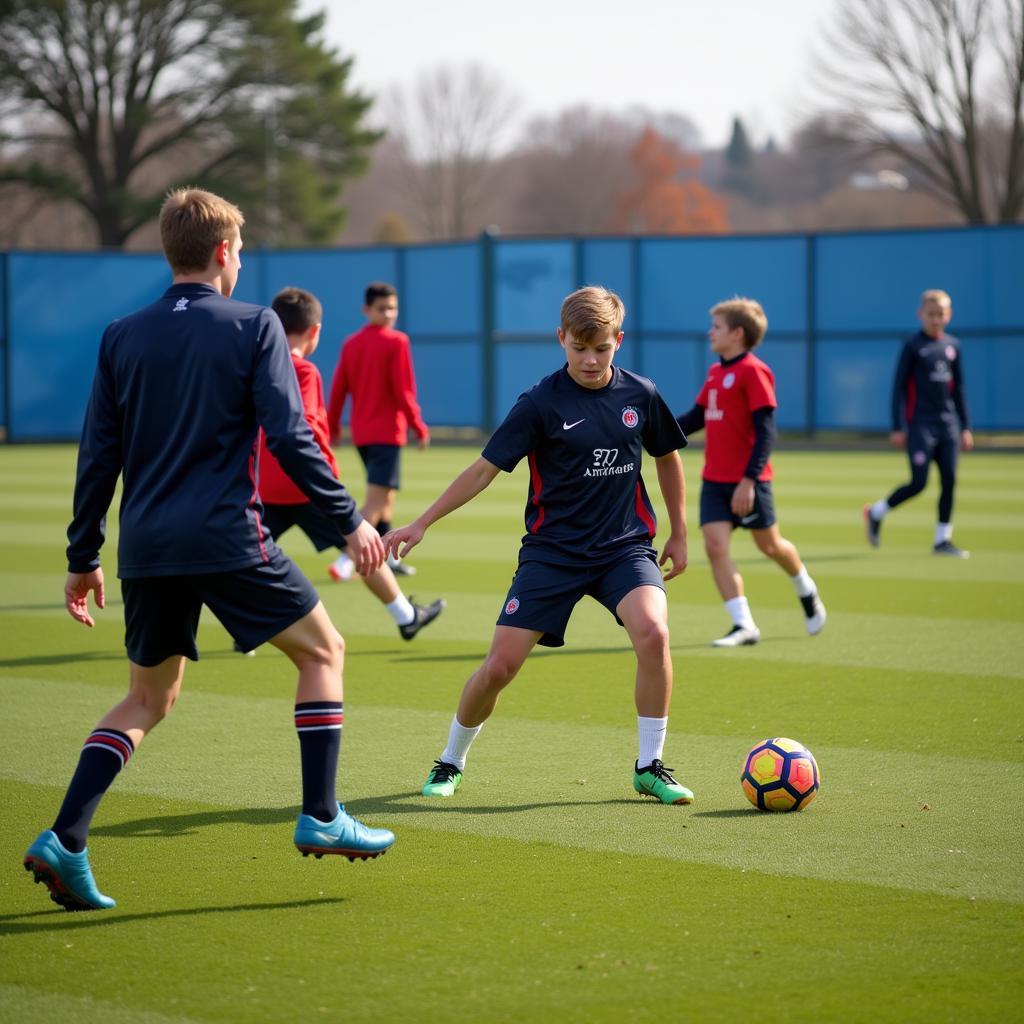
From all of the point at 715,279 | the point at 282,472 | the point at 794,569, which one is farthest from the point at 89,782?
the point at 715,279

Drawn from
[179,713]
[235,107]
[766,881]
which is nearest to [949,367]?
[179,713]

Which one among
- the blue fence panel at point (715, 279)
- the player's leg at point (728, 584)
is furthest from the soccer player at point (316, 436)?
the blue fence panel at point (715, 279)

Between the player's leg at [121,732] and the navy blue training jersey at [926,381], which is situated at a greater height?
the navy blue training jersey at [926,381]

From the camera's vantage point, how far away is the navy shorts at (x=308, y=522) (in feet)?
27.8

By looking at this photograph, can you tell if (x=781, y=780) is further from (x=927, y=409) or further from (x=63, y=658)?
(x=927, y=409)

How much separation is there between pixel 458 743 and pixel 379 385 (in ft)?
22.0

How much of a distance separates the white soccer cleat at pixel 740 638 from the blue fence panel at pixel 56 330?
2380 cm

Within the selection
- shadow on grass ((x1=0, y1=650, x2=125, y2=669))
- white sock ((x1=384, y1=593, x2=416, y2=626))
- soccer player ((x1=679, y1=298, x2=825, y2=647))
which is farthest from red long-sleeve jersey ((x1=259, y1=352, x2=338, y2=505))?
soccer player ((x1=679, y1=298, x2=825, y2=647))

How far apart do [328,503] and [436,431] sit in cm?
2739

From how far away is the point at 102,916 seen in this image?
442cm

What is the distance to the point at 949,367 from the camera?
13.7 metres

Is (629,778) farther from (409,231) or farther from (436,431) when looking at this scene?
(409,231)

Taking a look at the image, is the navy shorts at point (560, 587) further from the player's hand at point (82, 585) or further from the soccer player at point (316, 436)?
the soccer player at point (316, 436)

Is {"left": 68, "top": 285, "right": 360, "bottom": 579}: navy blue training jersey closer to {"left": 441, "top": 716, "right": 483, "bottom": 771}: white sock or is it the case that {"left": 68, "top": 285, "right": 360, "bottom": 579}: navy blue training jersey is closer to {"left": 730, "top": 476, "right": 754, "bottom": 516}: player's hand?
{"left": 441, "top": 716, "right": 483, "bottom": 771}: white sock
